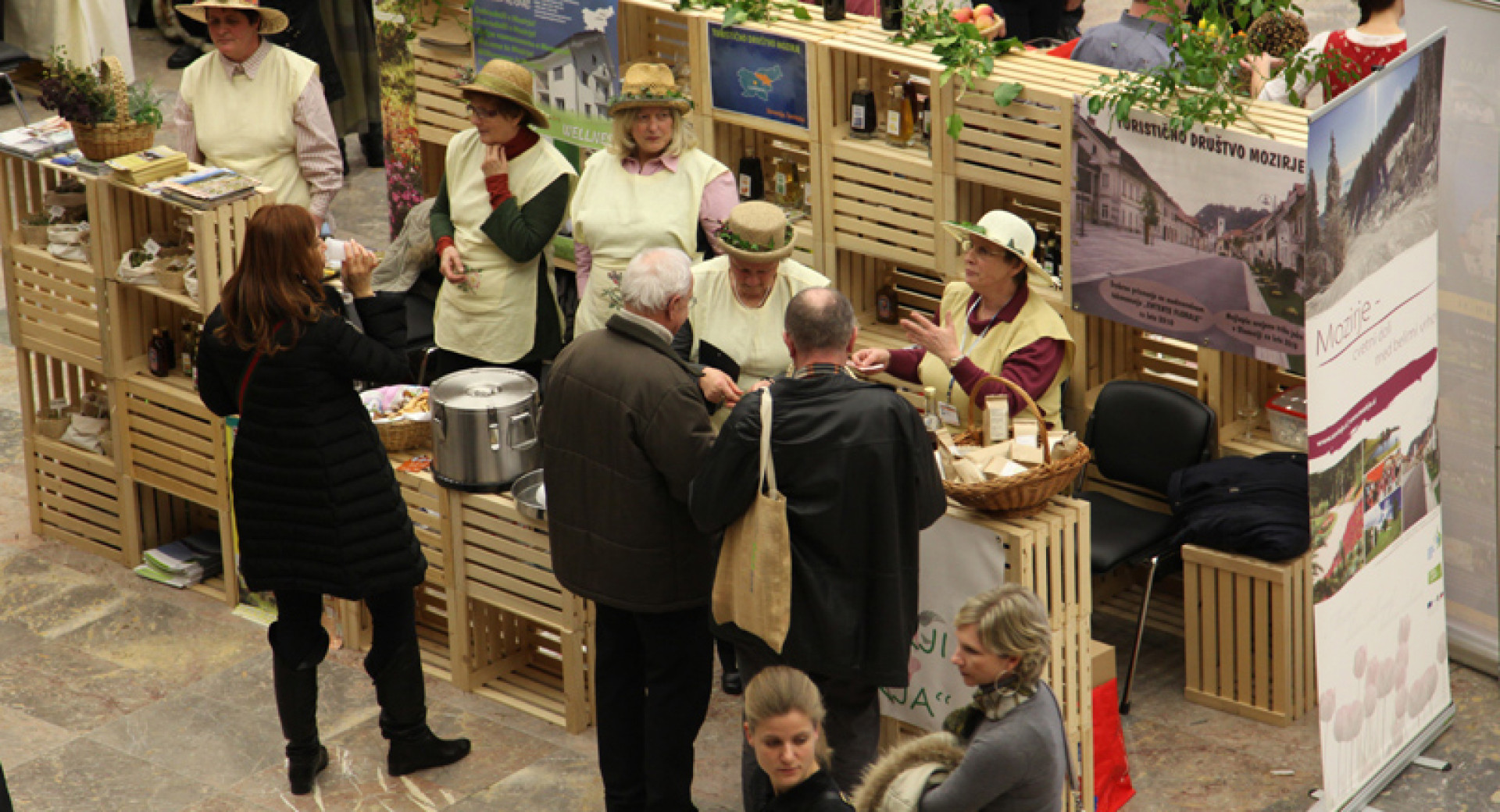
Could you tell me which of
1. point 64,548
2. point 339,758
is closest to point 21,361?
point 64,548

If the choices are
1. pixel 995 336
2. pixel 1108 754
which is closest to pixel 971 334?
pixel 995 336

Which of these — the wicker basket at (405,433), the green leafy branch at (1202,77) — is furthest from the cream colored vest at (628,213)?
the green leafy branch at (1202,77)

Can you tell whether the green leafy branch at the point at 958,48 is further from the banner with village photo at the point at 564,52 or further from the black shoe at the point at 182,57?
the black shoe at the point at 182,57

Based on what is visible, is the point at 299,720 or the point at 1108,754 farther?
the point at 299,720

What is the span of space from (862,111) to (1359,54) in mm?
1663

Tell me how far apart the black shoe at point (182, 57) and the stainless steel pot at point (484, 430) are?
7.19 meters

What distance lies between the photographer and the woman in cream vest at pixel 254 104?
22.7 feet

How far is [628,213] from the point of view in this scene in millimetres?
6211

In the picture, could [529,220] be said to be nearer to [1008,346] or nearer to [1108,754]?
[1008,346]

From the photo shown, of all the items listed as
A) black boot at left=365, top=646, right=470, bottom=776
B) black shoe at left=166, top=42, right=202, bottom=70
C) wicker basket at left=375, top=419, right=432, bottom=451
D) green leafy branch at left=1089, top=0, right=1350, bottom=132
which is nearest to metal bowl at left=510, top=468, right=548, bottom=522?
wicker basket at left=375, top=419, right=432, bottom=451

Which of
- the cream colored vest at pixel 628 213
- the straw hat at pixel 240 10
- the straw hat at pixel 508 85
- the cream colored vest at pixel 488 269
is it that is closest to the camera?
the cream colored vest at pixel 628 213

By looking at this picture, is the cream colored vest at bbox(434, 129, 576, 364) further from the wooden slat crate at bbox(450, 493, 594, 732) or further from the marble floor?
the marble floor

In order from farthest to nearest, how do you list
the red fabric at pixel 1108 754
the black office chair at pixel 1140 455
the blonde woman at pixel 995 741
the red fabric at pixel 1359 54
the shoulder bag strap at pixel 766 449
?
1. the red fabric at pixel 1359 54
2. the black office chair at pixel 1140 455
3. the red fabric at pixel 1108 754
4. the shoulder bag strap at pixel 766 449
5. the blonde woman at pixel 995 741

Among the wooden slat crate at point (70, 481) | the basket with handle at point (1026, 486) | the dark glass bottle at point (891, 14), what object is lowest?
the wooden slat crate at point (70, 481)
